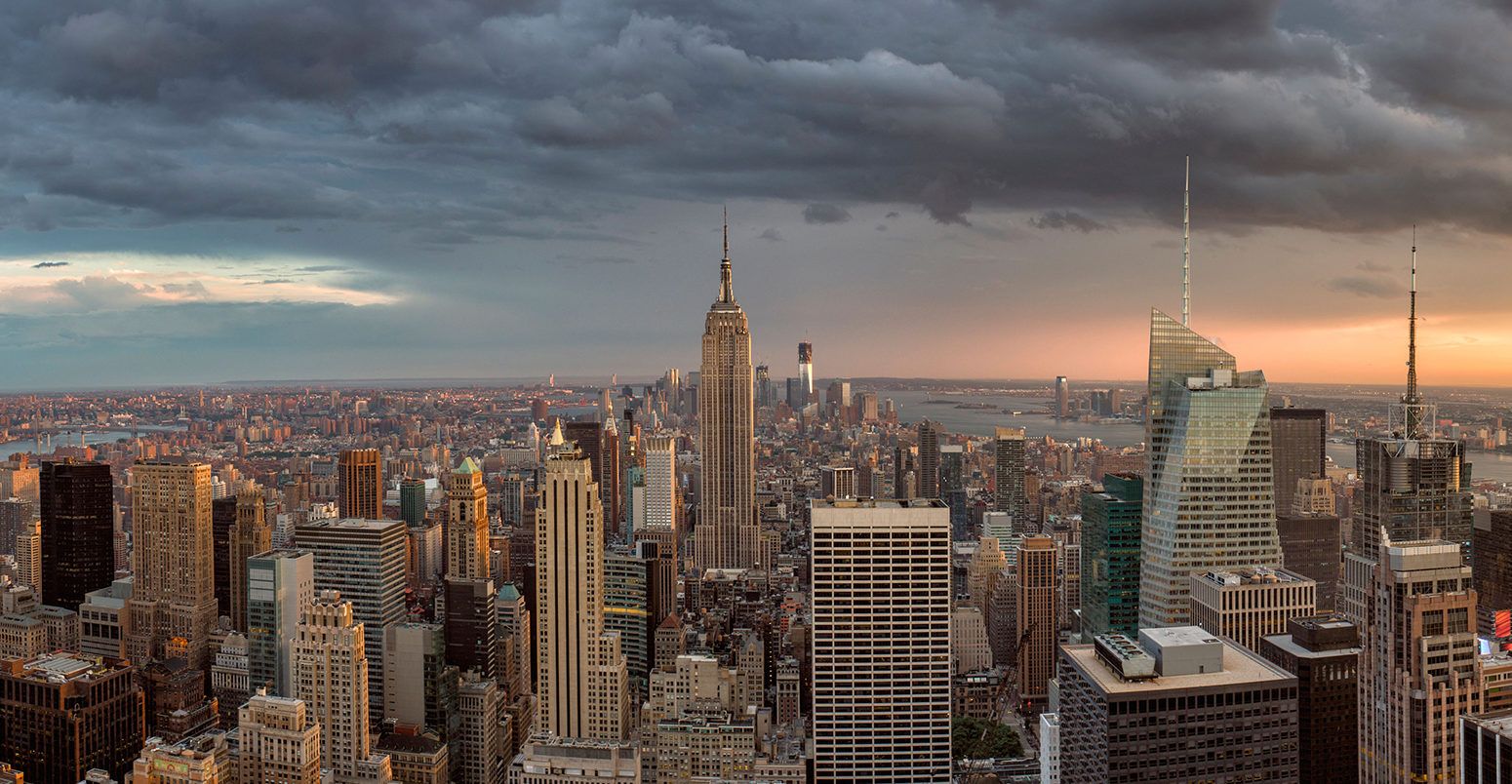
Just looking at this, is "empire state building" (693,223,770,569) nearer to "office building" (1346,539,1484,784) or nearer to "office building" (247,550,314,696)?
"office building" (247,550,314,696)

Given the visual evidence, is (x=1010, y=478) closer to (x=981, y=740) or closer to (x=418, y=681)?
(x=981, y=740)

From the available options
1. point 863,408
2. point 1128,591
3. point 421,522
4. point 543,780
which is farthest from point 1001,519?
point 543,780

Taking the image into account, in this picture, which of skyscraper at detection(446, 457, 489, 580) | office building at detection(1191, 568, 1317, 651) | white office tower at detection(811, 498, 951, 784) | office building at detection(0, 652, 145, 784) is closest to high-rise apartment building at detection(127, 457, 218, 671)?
office building at detection(0, 652, 145, 784)

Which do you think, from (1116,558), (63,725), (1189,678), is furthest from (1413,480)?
(63,725)

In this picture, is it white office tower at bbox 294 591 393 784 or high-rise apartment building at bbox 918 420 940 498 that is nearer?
white office tower at bbox 294 591 393 784

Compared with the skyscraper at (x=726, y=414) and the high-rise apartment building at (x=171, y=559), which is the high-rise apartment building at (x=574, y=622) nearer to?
the high-rise apartment building at (x=171, y=559)

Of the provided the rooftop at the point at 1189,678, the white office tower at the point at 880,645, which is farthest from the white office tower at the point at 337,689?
the rooftop at the point at 1189,678

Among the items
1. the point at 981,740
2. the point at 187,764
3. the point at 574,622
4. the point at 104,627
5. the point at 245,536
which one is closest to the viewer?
the point at 187,764
